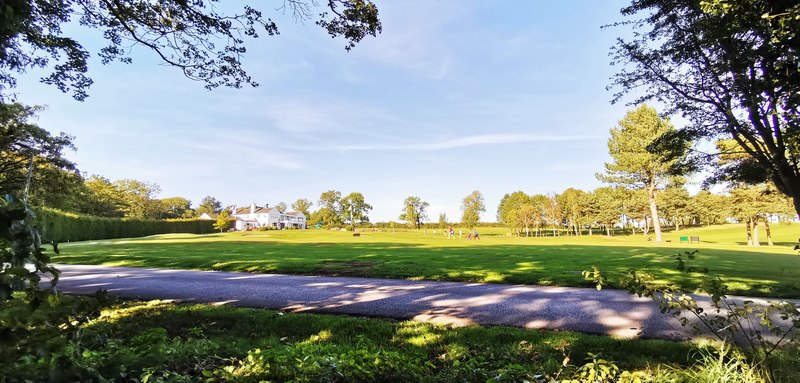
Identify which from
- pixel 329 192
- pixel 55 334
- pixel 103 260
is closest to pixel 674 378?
pixel 55 334

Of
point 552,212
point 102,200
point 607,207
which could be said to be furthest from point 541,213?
point 102,200

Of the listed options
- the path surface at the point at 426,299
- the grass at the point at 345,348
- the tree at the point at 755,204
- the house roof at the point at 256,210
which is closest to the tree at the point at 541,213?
the tree at the point at 755,204

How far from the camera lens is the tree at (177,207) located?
→ 92644 millimetres

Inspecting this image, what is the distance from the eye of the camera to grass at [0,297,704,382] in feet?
11.4

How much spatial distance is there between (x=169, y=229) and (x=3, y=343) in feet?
233

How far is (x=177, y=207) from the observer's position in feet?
332

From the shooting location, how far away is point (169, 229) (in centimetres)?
6253

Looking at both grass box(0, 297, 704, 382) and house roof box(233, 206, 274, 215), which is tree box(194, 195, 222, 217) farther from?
grass box(0, 297, 704, 382)

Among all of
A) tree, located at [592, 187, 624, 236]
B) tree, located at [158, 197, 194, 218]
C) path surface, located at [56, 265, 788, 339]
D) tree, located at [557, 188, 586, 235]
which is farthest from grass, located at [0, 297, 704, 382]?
tree, located at [158, 197, 194, 218]

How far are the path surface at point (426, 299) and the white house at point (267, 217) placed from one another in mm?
104674

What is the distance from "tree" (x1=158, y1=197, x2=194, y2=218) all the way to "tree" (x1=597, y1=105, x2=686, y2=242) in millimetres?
89423

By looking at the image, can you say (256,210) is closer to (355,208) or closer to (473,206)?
(355,208)

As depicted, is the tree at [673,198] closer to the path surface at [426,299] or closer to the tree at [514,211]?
the tree at [514,211]

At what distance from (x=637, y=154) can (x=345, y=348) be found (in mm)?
48387
